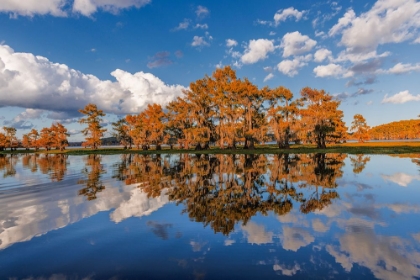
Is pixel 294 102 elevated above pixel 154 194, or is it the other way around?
pixel 294 102

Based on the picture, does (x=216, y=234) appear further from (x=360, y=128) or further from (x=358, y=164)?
(x=360, y=128)

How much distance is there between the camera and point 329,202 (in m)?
10.4

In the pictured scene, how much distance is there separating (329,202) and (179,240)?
6912mm

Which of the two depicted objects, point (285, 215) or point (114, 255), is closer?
point (114, 255)

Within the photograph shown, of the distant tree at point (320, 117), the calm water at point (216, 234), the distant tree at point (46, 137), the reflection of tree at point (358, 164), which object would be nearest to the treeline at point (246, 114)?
the distant tree at point (320, 117)

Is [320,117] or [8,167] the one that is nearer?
[8,167]

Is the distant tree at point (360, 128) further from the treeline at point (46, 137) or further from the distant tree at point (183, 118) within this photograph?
the treeline at point (46, 137)

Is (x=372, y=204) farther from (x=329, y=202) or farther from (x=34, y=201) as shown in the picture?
(x=34, y=201)

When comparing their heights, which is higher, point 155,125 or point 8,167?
point 155,125

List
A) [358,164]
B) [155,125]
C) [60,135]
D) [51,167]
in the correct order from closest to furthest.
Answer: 1. [358,164]
2. [51,167]
3. [155,125]
4. [60,135]

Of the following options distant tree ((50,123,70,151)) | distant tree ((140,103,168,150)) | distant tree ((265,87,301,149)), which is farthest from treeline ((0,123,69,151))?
distant tree ((265,87,301,149))

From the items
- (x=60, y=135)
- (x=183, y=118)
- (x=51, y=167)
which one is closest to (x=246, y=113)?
(x=183, y=118)

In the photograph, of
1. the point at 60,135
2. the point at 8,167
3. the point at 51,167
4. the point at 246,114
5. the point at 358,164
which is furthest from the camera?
the point at 60,135

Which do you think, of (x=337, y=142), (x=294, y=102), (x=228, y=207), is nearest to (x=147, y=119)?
(x=294, y=102)
